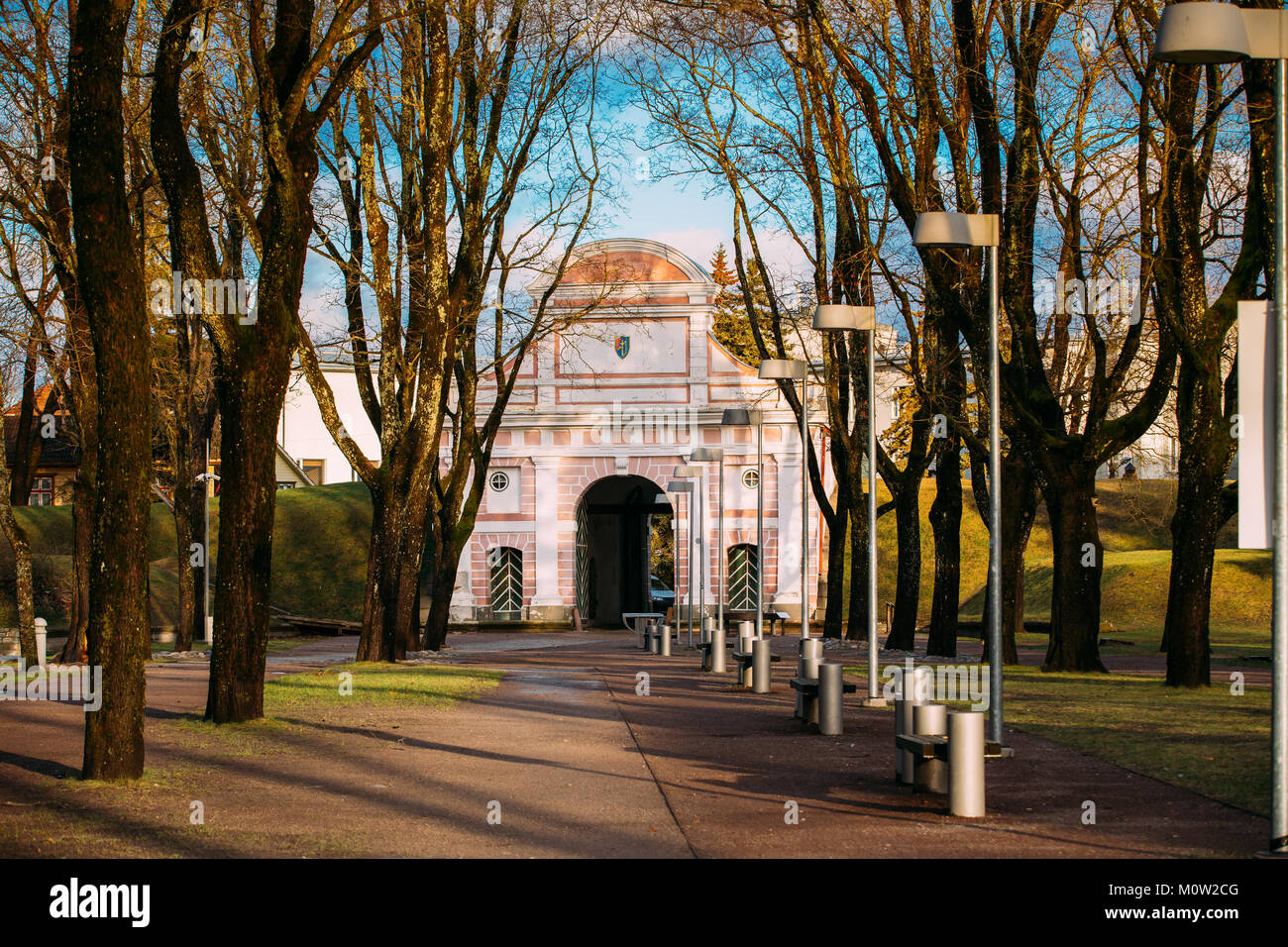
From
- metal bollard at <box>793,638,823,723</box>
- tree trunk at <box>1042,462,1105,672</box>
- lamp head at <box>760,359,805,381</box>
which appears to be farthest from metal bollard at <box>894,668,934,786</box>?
lamp head at <box>760,359,805,381</box>

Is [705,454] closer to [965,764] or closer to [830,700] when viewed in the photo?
[830,700]

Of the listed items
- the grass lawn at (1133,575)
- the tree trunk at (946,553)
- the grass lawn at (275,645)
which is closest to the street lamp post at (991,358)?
the tree trunk at (946,553)

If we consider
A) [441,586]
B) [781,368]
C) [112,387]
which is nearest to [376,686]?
[112,387]

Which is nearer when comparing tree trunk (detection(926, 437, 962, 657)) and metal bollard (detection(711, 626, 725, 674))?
metal bollard (detection(711, 626, 725, 674))

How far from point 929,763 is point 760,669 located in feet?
33.2

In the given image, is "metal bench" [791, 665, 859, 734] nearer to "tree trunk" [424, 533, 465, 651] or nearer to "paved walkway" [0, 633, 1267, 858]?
"paved walkway" [0, 633, 1267, 858]

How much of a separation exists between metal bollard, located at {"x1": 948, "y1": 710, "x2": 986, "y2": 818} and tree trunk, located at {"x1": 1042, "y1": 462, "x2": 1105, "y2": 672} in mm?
11240

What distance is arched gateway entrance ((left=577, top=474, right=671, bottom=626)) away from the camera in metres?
54.3

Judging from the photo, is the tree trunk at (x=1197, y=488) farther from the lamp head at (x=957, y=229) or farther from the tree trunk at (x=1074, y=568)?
the lamp head at (x=957, y=229)

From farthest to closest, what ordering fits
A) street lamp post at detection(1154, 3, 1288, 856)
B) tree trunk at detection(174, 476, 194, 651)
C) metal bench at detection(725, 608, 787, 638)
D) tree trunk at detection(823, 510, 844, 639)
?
1. metal bench at detection(725, 608, 787, 638)
2. tree trunk at detection(823, 510, 844, 639)
3. tree trunk at detection(174, 476, 194, 651)
4. street lamp post at detection(1154, 3, 1288, 856)

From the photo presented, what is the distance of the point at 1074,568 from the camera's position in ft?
69.4

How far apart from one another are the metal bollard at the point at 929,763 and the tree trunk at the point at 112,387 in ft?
19.0

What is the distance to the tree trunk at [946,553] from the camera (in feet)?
89.8
